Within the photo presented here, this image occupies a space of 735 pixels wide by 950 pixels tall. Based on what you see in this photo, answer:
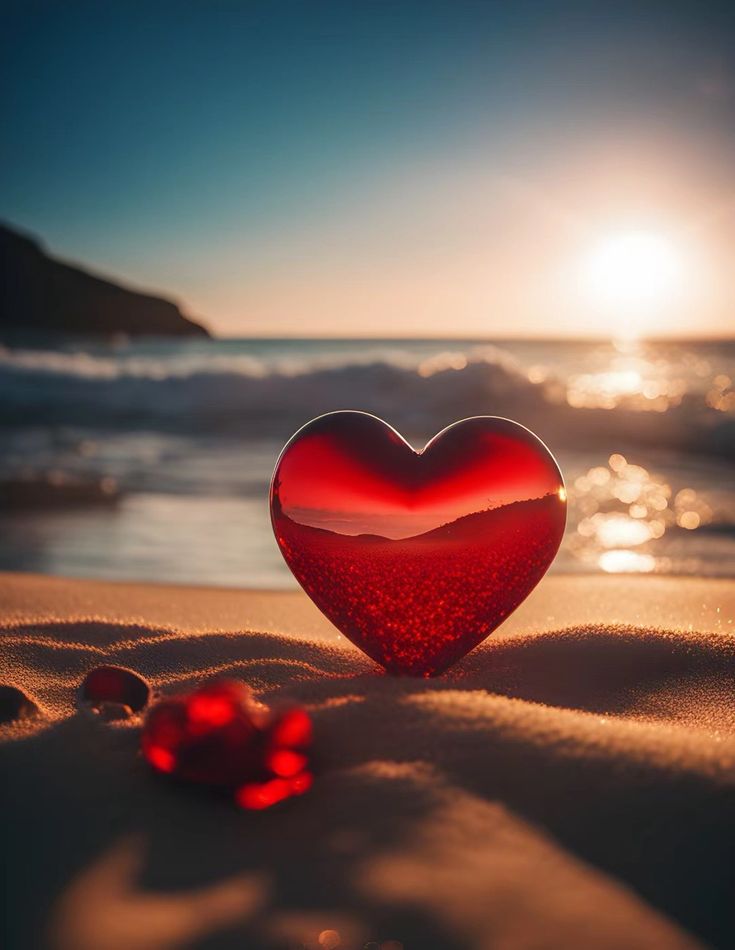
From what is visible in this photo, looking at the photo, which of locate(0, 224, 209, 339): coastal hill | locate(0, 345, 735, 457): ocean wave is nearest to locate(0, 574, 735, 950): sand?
locate(0, 345, 735, 457): ocean wave

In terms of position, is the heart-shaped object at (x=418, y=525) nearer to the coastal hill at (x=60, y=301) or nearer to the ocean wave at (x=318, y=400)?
the ocean wave at (x=318, y=400)

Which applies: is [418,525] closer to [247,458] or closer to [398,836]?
[398,836]

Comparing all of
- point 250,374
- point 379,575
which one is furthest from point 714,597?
point 250,374

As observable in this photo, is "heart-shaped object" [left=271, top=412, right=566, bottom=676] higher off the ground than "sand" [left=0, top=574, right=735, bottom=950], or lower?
higher

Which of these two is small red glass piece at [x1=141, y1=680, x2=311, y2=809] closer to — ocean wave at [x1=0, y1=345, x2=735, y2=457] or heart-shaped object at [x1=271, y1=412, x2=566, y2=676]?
heart-shaped object at [x1=271, y1=412, x2=566, y2=676]

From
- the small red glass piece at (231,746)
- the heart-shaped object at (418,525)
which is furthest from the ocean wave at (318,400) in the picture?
the small red glass piece at (231,746)
